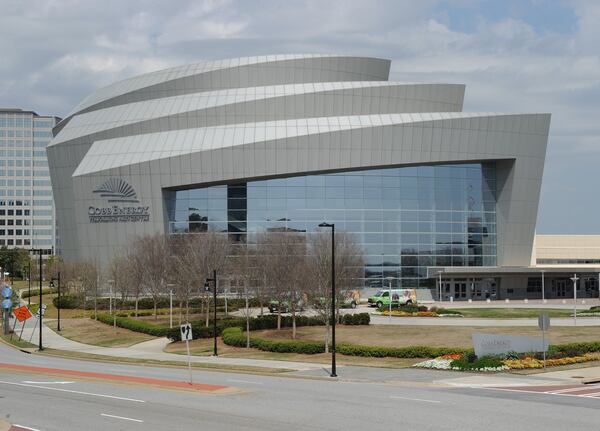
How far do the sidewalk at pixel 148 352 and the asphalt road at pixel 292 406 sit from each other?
24.1ft

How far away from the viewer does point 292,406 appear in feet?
87.4

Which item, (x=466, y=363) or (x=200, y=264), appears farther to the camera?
(x=200, y=264)

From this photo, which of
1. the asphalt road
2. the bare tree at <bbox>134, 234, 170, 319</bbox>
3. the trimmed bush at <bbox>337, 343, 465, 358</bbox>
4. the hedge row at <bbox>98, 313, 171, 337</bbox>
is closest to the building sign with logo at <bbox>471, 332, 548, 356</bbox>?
the trimmed bush at <bbox>337, 343, 465, 358</bbox>

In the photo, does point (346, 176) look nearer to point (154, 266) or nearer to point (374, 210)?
point (374, 210)

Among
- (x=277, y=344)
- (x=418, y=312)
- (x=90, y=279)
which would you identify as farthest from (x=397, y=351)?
(x=90, y=279)

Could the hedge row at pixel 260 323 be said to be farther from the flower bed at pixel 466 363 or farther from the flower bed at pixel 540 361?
the flower bed at pixel 540 361

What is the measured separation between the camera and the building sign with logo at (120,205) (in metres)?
101

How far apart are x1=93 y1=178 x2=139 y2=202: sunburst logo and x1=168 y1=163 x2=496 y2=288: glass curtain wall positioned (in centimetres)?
497

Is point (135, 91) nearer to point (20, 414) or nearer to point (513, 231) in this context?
point (513, 231)

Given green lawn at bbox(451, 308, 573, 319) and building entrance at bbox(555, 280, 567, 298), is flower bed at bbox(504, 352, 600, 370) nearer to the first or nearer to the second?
green lawn at bbox(451, 308, 573, 319)

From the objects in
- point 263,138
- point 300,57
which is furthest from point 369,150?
point 300,57

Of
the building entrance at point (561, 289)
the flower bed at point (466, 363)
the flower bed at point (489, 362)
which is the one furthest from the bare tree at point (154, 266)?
the building entrance at point (561, 289)

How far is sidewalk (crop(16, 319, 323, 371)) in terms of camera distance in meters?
44.8

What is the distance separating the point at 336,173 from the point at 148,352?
48717mm
